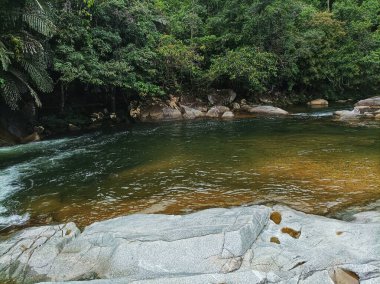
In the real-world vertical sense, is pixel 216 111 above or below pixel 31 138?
below

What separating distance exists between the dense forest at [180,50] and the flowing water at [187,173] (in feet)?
12.5

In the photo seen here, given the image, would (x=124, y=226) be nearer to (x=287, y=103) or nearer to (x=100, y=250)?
(x=100, y=250)

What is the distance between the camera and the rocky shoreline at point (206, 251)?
11.9 ft

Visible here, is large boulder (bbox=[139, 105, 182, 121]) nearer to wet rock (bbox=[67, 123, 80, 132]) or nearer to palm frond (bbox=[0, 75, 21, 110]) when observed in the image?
wet rock (bbox=[67, 123, 80, 132])

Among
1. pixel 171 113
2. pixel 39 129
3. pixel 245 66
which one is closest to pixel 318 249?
pixel 39 129

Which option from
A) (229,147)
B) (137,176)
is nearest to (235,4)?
(229,147)

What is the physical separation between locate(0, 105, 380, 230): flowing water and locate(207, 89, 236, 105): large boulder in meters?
10.00

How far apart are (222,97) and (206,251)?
2209cm

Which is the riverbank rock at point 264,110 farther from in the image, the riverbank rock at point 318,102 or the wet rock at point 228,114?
the riverbank rock at point 318,102

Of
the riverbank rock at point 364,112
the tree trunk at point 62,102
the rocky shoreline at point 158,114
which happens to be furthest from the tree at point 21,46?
the riverbank rock at point 364,112

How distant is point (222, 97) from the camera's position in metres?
25.7

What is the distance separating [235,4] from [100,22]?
1075cm

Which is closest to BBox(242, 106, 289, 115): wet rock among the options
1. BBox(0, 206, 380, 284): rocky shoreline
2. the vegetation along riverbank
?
the vegetation along riverbank

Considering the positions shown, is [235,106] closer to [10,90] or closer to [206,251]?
[10,90]
